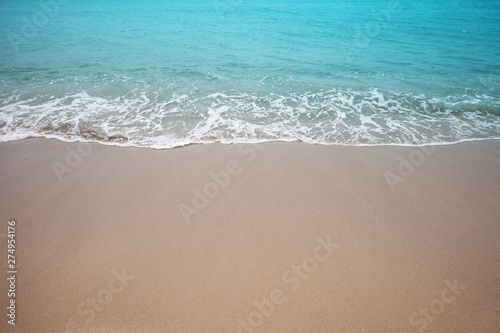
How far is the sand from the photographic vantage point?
2436 mm

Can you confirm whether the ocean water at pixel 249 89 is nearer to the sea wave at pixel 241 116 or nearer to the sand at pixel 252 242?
the sea wave at pixel 241 116

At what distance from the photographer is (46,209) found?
11.8 feet

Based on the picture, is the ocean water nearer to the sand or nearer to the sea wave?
the sea wave

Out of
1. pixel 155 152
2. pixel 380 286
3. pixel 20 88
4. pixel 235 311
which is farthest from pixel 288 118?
pixel 20 88

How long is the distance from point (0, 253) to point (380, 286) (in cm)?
491

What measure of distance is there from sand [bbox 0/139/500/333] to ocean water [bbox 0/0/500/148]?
1256 millimetres

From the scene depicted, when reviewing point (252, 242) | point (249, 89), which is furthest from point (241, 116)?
point (252, 242)

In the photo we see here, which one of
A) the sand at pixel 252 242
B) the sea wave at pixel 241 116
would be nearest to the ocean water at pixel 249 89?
the sea wave at pixel 241 116

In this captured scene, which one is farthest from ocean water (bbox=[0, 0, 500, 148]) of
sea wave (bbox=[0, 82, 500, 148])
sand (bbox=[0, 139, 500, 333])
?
sand (bbox=[0, 139, 500, 333])

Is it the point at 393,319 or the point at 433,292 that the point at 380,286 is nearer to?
the point at 393,319

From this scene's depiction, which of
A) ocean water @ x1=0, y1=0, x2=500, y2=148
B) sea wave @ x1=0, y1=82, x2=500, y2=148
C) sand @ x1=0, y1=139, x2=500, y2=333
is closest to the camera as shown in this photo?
sand @ x1=0, y1=139, x2=500, y2=333

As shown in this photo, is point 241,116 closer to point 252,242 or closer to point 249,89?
point 249,89

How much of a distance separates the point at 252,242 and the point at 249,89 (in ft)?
23.4

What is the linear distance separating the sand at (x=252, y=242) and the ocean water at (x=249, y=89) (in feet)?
4.12
